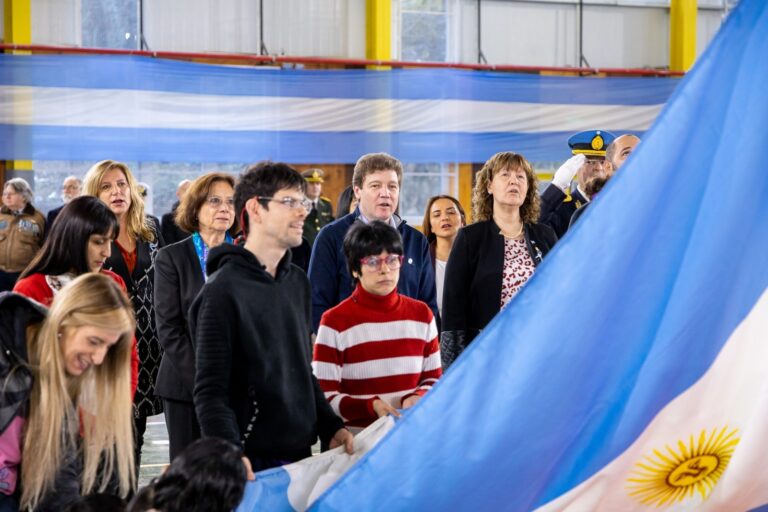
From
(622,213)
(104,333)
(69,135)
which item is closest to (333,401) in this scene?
(104,333)

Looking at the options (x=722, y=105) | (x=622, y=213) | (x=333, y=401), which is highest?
(x=722, y=105)

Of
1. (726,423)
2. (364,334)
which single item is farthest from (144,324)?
(726,423)

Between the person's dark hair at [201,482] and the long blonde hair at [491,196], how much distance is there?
86.5 inches

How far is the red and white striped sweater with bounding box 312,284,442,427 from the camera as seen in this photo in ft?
11.3

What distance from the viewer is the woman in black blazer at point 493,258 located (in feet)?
13.8

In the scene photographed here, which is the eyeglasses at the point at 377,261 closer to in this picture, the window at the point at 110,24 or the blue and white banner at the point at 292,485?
the blue and white banner at the point at 292,485

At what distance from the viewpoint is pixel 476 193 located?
4.48m

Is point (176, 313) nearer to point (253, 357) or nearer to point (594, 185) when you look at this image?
point (253, 357)

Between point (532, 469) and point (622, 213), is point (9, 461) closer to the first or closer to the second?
point (532, 469)

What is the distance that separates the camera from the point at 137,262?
4504 millimetres

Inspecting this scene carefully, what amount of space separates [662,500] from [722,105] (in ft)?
2.56

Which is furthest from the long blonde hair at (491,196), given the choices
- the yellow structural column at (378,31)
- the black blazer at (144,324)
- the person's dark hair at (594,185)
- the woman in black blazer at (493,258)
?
the yellow structural column at (378,31)

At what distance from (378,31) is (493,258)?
10599 millimetres

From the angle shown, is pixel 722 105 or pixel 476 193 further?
pixel 476 193
